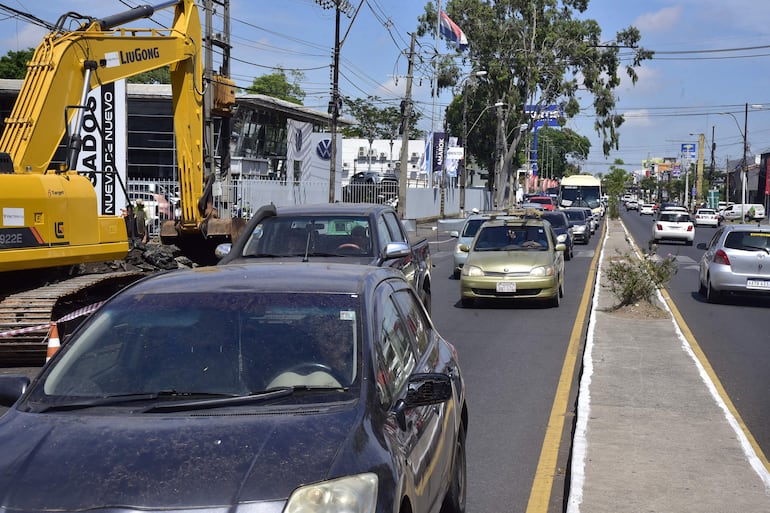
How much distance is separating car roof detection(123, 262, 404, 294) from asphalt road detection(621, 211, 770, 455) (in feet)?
14.1

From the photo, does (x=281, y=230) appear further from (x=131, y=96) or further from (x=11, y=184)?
(x=131, y=96)

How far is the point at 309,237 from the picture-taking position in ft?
35.7

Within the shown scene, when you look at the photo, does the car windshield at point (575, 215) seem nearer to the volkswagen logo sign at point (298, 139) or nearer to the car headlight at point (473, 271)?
the volkswagen logo sign at point (298, 139)

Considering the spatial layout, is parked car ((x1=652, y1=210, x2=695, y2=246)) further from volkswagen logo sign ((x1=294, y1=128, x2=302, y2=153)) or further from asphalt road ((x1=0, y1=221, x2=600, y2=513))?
asphalt road ((x1=0, y1=221, x2=600, y2=513))

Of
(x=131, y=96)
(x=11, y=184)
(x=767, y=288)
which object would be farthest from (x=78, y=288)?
(x=131, y=96)

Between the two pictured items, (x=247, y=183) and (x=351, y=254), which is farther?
(x=247, y=183)

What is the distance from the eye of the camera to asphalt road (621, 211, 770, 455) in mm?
9102

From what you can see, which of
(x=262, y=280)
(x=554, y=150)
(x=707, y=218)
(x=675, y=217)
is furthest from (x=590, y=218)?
(x=554, y=150)

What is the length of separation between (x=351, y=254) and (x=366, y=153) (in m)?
104

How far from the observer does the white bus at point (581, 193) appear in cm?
6406

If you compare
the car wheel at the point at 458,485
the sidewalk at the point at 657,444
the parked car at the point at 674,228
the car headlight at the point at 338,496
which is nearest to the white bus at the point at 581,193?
Answer: the parked car at the point at 674,228

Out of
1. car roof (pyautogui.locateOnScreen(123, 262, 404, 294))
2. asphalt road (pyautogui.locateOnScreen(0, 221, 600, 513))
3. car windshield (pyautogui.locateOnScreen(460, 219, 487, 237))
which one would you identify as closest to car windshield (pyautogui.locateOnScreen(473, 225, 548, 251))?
asphalt road (pyautogui.locateOnScreen(0, 221, 600, 513))

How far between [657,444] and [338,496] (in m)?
4.63

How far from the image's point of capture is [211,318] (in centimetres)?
447
